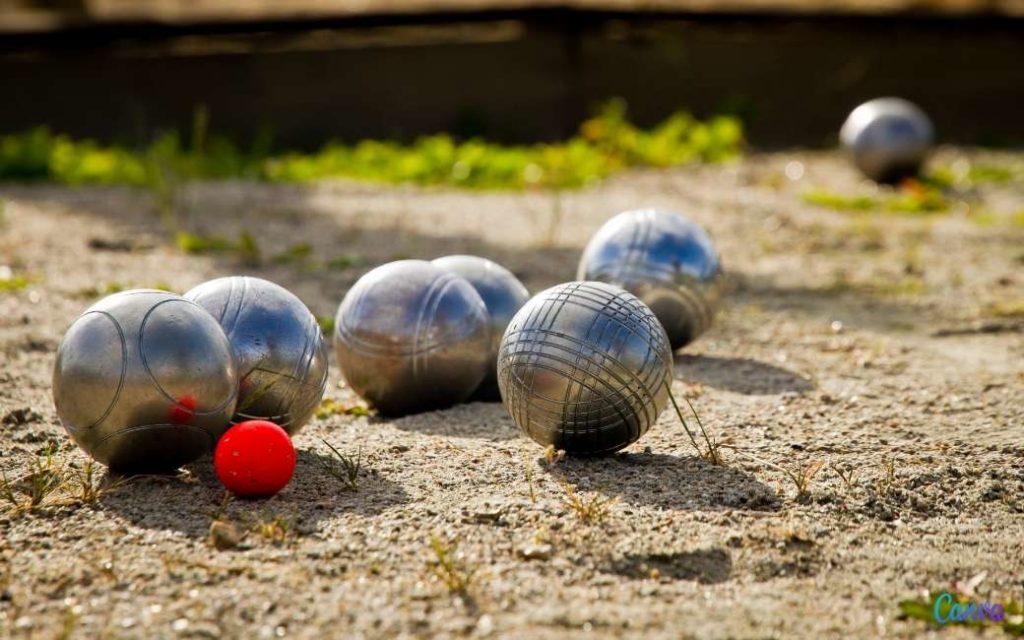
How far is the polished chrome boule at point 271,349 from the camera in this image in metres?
5.44

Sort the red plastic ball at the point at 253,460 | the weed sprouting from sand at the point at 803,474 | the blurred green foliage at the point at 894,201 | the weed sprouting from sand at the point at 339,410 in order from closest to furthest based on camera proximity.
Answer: the red plastic ball at the point at 253,460, the weed sprouting from sand at the point at 803,474, the weed sprouting from sand at the point at 339,410, the blurred green foliage at the point at 894,201

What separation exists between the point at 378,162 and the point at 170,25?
11.4 feet

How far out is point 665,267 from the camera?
6945 mm

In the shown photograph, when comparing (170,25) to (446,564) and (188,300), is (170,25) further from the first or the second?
(446,564)

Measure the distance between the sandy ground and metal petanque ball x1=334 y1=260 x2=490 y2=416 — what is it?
0.16 metres

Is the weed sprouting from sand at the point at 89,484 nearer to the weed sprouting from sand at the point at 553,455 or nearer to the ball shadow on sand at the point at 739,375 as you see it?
the weed sprouting from sand at the point at 553,455

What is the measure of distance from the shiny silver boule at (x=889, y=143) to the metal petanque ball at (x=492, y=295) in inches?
275

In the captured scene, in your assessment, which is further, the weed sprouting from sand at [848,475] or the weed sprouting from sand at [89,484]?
the weed sprouting from sand at [848,475]

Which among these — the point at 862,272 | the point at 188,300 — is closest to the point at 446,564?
the point at 188,300

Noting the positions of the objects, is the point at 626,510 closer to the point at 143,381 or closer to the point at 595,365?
the point at 595,365

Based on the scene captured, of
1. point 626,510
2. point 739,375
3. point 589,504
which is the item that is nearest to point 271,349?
point 589,504

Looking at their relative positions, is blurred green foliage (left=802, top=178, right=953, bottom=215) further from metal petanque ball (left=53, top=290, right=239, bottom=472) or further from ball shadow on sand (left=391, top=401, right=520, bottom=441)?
metal petanque ball (left=53, top=290, right=239, bottom=472)

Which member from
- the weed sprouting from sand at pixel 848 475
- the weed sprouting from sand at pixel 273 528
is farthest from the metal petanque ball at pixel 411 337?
the weed sprouting from sand at pixel 848 475

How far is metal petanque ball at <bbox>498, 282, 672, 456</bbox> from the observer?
522cm
